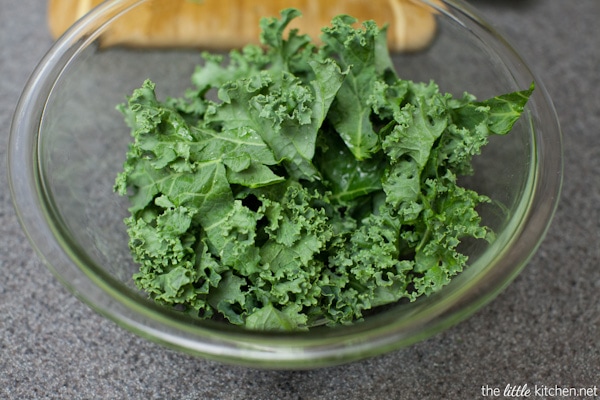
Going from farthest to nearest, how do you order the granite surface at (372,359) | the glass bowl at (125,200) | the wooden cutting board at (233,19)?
the wooden cutting board at (233,19), the granite surface at (372,359), the glass bowl at (125,200)

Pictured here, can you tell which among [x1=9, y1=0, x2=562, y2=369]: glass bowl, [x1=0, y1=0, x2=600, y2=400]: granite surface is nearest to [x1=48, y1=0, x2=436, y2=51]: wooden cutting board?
[x1=9, y1=0, x2=562, y2=369]: glass bowl

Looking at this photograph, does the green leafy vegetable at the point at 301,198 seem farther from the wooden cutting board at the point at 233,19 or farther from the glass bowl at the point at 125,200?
the wooden cutting board at the point at 233,19

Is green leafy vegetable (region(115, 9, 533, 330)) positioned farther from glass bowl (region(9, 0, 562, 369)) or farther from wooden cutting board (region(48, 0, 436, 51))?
wooden cutting board (region(48, 0, 436, 51))

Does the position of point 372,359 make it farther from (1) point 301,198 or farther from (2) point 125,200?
(2) point 125,200

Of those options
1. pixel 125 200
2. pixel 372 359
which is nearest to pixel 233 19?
pixel 125 200

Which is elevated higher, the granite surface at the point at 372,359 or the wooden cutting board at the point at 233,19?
the wooden cutting board at the point at 233,19

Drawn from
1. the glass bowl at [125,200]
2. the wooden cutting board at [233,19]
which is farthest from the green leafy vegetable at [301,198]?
the wooden cutting board at [233,19]
